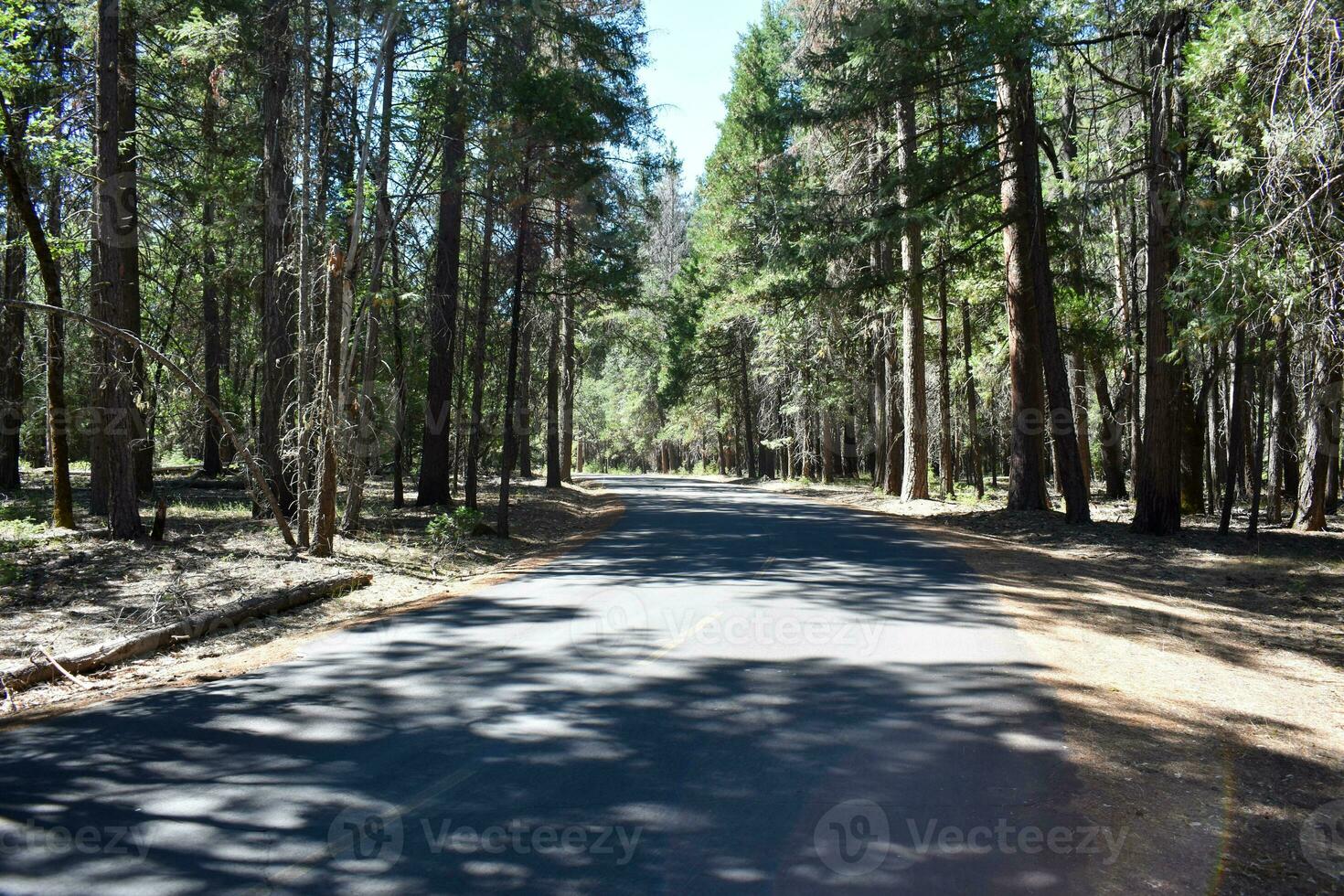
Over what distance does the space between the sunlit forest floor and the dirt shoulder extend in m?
6.51

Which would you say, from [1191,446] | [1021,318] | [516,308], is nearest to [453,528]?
[516,308]

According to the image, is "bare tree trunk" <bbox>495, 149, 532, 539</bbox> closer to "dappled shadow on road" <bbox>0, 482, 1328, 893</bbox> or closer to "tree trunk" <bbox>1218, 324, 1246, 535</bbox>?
"dappled shadow on road" <bbox>0, 482, 1328, 893</bbox>

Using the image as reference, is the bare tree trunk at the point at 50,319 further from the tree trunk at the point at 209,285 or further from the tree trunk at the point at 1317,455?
the tree trunk at the point at 1317,455

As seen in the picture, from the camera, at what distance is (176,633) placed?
839 cm

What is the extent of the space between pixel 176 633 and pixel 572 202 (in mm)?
12981

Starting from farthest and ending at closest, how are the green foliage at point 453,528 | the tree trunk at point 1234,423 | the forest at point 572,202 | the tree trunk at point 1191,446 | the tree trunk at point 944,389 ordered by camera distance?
1. the tree trunk at point 944,389
2. the tree trunk at point 1191,446
3. the green foliage at point 453,528
4. the tree trunk at point 1234,423
5. the forest at point 572,202

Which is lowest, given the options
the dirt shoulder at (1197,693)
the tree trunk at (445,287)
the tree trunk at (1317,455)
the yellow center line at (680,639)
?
the dirt shoulder at (1197,693)

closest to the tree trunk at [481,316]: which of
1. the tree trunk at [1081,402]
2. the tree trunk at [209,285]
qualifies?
the tree trunk at [209,285]

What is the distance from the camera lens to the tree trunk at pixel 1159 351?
48.8ft

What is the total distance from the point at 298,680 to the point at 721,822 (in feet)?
13.2

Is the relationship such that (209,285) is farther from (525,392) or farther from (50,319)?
(50,319)

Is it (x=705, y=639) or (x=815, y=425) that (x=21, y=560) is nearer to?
(x=705, y=639)

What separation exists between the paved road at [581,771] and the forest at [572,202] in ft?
17.1

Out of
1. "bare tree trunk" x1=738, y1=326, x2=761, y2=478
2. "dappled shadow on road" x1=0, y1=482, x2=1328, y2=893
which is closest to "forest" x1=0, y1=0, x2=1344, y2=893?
"dappled shadow on road" x1=0, y1=482, x2=1328, y2=893
